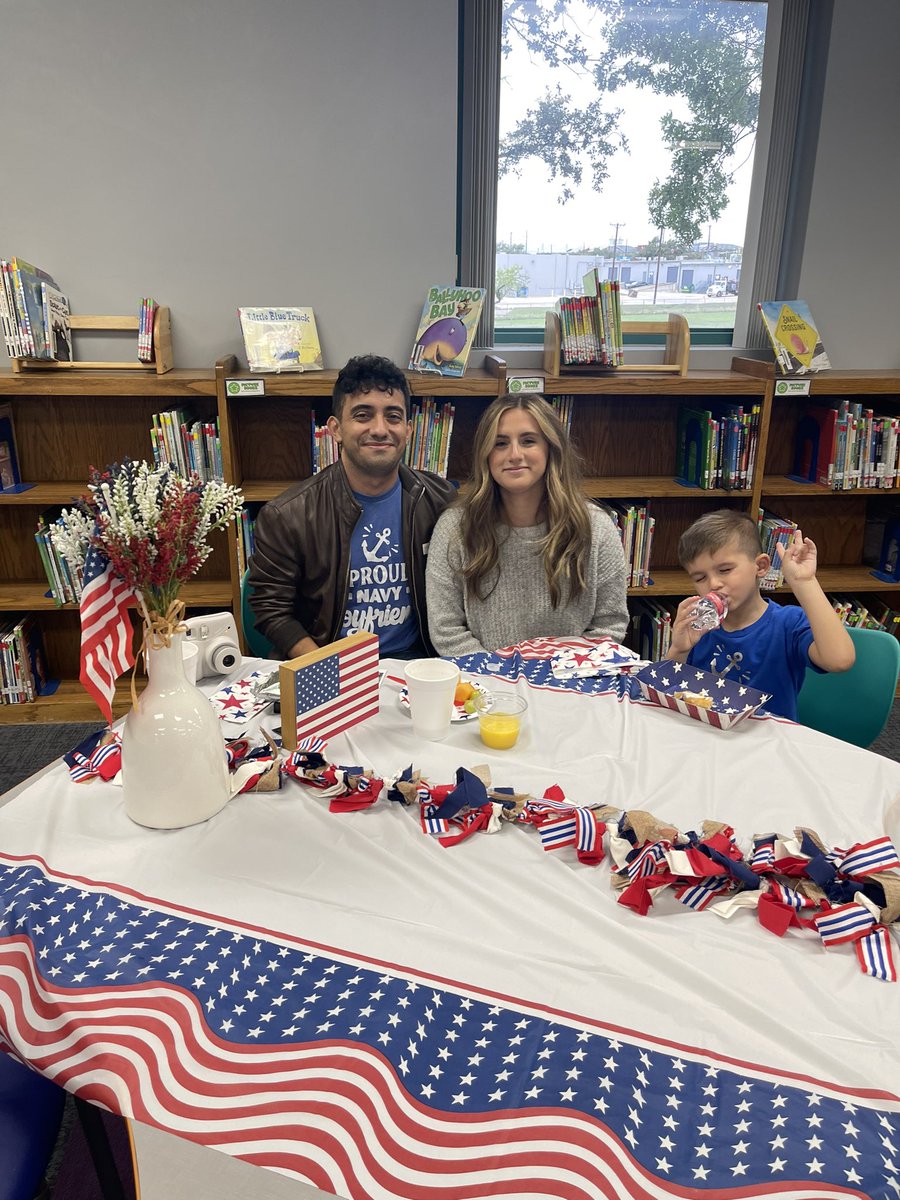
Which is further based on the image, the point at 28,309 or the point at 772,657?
the point at 28,309

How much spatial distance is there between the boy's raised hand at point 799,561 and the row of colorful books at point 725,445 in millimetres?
1475

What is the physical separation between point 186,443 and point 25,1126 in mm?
2400

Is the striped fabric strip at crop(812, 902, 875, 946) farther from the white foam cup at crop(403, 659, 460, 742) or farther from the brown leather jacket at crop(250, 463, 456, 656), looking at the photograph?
the brown leather jacket at crop(250, 463, 456, 656)

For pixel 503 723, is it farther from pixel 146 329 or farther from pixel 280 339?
pixel 146 329

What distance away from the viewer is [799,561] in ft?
5.57

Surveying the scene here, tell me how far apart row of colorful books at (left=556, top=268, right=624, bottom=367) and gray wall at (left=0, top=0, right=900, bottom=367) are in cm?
51

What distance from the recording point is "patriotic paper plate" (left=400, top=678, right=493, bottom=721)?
1.48 meters

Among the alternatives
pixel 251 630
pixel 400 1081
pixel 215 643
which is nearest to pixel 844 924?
pixel 400 1081

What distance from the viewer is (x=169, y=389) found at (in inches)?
113

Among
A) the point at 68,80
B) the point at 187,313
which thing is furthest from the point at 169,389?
the point at 68,80

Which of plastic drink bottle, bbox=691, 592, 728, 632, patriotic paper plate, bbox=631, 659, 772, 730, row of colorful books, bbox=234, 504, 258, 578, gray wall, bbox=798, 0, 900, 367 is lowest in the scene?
row of colorful books, bbox=234, 504, 258, 578

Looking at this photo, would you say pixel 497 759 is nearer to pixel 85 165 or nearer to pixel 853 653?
pixel 853 653

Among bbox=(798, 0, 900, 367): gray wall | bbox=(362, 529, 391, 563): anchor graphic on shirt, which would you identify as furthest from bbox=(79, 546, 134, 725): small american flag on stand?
bbox=(798, 0, 900, 367): gray wall

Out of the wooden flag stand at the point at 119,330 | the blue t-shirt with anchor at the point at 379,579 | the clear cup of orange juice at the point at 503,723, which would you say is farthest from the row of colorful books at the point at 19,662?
the clear cup of orange juice at the point at 503,723
